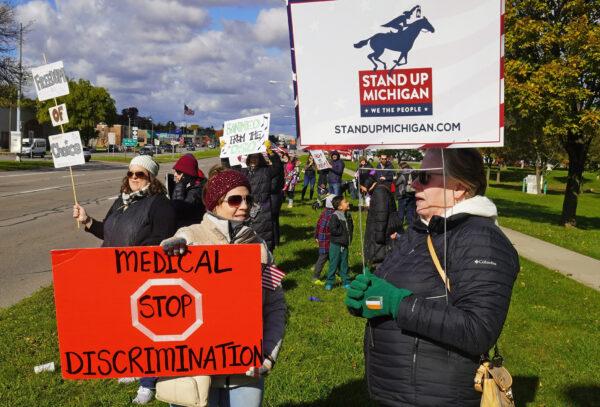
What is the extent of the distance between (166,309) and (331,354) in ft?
10.4

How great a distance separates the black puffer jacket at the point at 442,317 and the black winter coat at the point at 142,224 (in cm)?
190

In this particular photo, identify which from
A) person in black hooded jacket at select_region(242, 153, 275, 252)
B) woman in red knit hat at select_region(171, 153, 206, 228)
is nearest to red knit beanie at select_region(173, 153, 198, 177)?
woman in red knit hat at select_region(171, 153, 206, 228)

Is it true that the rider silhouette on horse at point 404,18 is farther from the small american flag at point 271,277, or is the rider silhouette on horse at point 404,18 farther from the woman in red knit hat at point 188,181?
the woman in red knit hat at point 188,181

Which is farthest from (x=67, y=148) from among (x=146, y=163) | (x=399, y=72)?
(x=399, y=72)

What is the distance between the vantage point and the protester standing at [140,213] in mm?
3799

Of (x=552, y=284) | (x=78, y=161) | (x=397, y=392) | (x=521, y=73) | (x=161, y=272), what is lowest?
(x=552, y=284)

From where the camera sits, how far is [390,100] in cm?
246

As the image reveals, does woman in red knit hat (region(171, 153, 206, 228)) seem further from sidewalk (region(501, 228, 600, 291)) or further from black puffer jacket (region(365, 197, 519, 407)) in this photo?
sidewalk (region(501, 228, 600, 291))

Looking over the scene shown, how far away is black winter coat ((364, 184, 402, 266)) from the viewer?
24.2 ft

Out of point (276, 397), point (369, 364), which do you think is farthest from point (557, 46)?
point (369, 364)

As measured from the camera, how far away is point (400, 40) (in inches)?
92.7

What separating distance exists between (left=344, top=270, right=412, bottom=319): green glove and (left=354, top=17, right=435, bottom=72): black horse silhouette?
0.94 metres

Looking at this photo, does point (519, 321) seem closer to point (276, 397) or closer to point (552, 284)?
point (552, 284)

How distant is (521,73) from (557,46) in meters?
1.92
